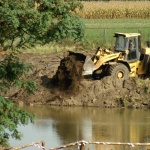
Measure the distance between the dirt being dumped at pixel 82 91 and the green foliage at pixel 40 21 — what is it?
49.5 ft

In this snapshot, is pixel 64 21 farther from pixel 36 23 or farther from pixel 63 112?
pixel 63 112

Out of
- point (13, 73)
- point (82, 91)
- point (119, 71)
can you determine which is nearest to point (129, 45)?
point (119, 71)

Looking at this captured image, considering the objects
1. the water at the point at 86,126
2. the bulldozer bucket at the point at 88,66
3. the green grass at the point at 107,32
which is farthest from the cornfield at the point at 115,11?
the water at the point at 86,126

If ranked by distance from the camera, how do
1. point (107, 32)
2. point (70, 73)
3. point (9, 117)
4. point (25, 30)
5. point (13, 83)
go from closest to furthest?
1. point (25, 30)
2. point (9, 117)
3. point (13, 83)
4. point (70, 73)
5. point (107, 32)

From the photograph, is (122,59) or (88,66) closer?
(88,66)

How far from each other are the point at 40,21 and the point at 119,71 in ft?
57.6

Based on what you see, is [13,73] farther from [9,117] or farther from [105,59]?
[105,59]

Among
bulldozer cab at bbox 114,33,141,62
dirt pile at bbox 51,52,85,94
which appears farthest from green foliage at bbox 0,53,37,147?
bulldozer cab at bbox 114,33,141,62

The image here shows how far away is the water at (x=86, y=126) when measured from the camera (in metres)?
26.0

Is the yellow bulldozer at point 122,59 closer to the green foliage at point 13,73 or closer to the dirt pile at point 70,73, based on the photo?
the dirt pile at point 70,73

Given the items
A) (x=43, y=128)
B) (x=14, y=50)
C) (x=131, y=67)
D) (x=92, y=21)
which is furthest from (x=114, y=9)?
(x=14, y=50)

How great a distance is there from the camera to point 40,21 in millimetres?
17453

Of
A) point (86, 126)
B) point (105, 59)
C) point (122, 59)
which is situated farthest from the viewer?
point (122, 59)

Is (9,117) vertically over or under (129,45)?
under
